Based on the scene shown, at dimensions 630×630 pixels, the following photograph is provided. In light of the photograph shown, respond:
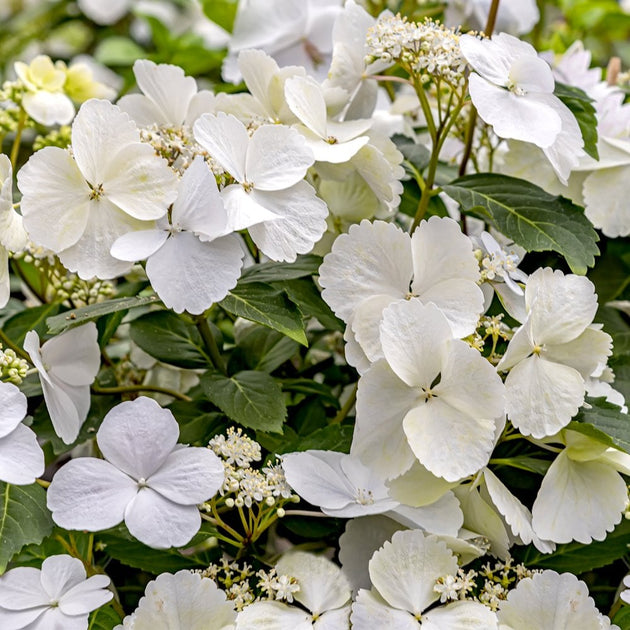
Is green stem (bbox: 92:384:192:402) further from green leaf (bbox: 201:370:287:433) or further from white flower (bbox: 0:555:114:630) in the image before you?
white flower (bbox: 0:555:114:630)

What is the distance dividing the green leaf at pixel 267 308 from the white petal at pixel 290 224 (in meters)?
0.04

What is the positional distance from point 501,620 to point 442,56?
1.18 feet

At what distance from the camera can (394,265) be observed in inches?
23.1

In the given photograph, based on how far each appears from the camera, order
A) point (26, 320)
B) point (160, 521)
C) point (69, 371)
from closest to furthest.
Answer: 1. point (160, 521)
2. point (69, 371)
3. point (26, 320)

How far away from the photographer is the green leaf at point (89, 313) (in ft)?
1.94

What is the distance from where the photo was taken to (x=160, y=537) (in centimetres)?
52

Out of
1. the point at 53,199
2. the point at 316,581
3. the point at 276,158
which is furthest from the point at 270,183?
the point at 316,581

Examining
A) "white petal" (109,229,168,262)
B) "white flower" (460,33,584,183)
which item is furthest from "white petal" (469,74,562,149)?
"white petal" (109,229,168,262)

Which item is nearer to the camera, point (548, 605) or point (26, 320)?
point (548, 605)

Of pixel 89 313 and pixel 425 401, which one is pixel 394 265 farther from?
pixel 89 313

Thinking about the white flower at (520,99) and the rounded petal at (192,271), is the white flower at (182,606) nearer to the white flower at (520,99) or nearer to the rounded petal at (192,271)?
the rounded petal at (192,271)

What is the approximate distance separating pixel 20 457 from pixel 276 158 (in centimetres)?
24

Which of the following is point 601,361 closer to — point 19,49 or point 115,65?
point 115,65

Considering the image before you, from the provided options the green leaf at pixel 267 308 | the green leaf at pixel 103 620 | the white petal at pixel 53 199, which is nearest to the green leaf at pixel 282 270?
the green leaf at pixel 267 308
